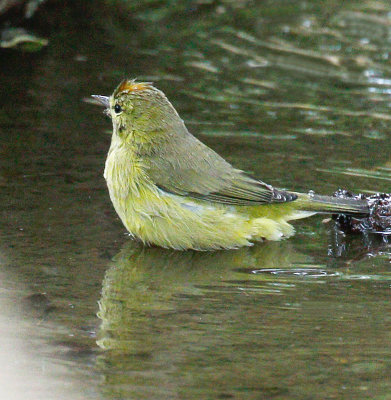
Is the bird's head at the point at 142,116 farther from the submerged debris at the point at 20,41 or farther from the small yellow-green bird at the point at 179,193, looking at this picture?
the submerged debris at the point at 20,41

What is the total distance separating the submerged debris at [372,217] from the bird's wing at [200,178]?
520mm

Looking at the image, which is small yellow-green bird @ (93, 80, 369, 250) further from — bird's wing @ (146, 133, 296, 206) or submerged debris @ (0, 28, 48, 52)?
submerged debris @ (0, 28, 48, 52)

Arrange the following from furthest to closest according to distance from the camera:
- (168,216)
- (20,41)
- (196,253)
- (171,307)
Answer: (20,41) < (196,253) < (168,216) < (171,307)

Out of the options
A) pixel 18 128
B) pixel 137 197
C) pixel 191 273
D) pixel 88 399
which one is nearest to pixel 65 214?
pixel 137 197

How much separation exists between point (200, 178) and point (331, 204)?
0.95 metres

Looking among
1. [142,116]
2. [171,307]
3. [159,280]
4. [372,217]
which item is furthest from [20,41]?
[171,307]

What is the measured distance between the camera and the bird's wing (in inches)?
239

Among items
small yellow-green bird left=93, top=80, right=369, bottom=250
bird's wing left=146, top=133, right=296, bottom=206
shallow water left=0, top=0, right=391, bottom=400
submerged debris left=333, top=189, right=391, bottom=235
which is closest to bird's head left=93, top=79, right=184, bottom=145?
small yellow-green bird left=93, top=80, right=369, bottom=250

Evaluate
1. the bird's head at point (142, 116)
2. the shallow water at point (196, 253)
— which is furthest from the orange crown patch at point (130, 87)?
the shallow water at point (196, 253)

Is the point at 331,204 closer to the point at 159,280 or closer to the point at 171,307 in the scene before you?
the point at 159,280

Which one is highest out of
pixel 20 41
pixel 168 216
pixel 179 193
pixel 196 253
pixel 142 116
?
pixel 20 41

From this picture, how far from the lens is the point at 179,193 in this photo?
19.8ft

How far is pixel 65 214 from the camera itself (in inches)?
255

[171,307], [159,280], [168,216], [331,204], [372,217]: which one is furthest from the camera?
[372,217]
